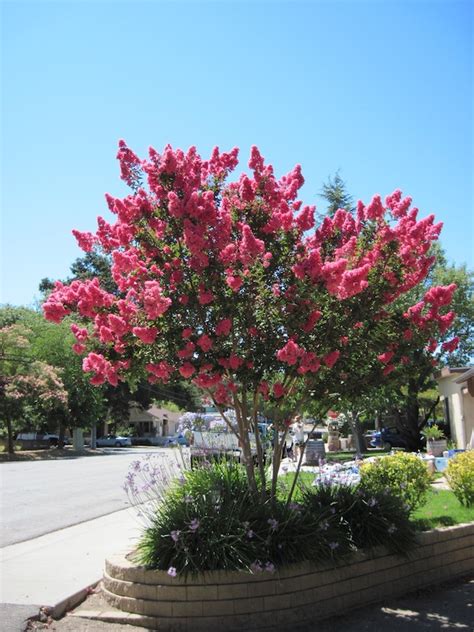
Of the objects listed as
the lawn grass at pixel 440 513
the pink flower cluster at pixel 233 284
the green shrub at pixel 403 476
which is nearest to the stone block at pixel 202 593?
the pink flower cluster at pixel 233 284

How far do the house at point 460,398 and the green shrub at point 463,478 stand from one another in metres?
8.53

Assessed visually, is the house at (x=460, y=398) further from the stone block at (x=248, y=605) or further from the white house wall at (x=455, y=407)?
the stone block at (x=248, y=605)

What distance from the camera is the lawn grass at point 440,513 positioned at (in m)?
7.08

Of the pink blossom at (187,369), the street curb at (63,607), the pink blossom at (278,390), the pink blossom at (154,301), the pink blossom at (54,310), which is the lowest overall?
the street curb at (63,607)

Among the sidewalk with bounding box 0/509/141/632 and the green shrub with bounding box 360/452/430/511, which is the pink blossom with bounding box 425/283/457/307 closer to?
the green shrub with bounding box 360/452/430/511

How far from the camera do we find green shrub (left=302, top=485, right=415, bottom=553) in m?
6.17

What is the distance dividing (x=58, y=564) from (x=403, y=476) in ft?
15.1

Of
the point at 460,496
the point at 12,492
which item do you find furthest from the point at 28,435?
the point at 460,496

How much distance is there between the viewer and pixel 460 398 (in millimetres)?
20062

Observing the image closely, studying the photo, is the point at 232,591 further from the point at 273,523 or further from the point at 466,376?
the point at 466,376

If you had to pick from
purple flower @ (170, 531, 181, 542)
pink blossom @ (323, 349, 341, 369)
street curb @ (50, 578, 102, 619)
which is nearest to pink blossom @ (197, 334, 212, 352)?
pink blossom @ (323, 349, 341, 369)

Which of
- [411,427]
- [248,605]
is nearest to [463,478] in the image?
[248,605]

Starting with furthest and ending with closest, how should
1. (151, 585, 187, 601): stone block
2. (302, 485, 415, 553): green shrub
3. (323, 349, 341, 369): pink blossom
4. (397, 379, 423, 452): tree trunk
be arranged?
1. (397, 379, 423, 452): tree trunk
2. (302, 485, 415, 553): green shrub
3. (323, 349, 341, 369): pink blossom
4. (151, 585, 187, 601): stone block

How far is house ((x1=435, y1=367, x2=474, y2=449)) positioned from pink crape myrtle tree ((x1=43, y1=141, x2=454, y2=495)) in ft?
39.0
